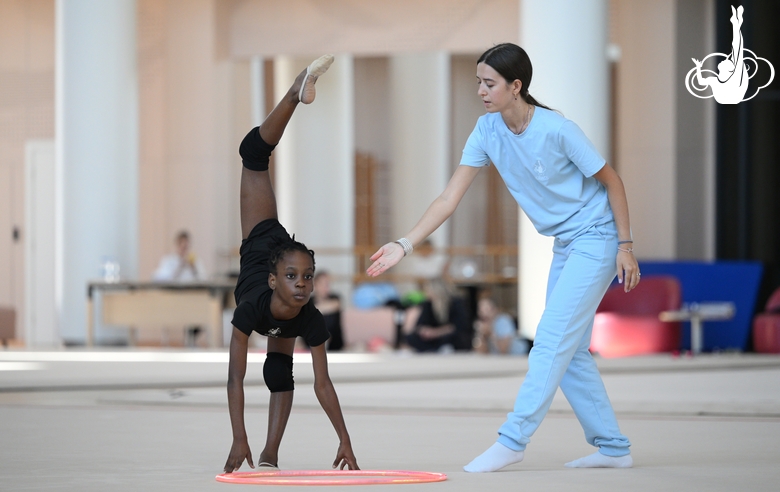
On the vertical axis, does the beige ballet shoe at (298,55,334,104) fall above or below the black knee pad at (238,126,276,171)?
above

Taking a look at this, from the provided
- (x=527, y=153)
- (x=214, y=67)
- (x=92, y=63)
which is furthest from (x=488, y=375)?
(x=214, y=67)

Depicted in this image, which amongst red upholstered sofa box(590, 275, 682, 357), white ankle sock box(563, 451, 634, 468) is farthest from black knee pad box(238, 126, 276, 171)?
red upholstered sofa box(590, 275, 682, 357)

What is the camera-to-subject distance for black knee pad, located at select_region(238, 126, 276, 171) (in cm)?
360

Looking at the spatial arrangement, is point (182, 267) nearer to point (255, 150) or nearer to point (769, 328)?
point (769, 328)

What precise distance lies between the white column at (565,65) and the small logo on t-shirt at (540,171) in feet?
21.5

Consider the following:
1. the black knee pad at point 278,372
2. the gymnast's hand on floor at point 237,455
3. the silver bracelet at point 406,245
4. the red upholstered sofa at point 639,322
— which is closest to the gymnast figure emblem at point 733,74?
the red upholstered sofa at point 639,322

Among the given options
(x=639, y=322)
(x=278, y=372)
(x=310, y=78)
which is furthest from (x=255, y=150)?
(x=639, y=322)

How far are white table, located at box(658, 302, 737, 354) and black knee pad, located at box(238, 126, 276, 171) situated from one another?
667 centimetres

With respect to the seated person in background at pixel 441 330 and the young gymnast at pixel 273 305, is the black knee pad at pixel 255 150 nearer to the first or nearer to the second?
the young gymnast at pixel 273 305

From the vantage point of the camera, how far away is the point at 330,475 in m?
3.01

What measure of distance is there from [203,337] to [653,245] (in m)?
5.10

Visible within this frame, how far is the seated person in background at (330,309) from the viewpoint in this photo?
1020 cm

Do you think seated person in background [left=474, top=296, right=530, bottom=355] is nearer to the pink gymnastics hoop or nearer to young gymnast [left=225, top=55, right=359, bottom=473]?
young gymnast [left=225, top=55, right=359, bottom=473]

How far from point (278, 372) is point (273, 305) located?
30 cm
